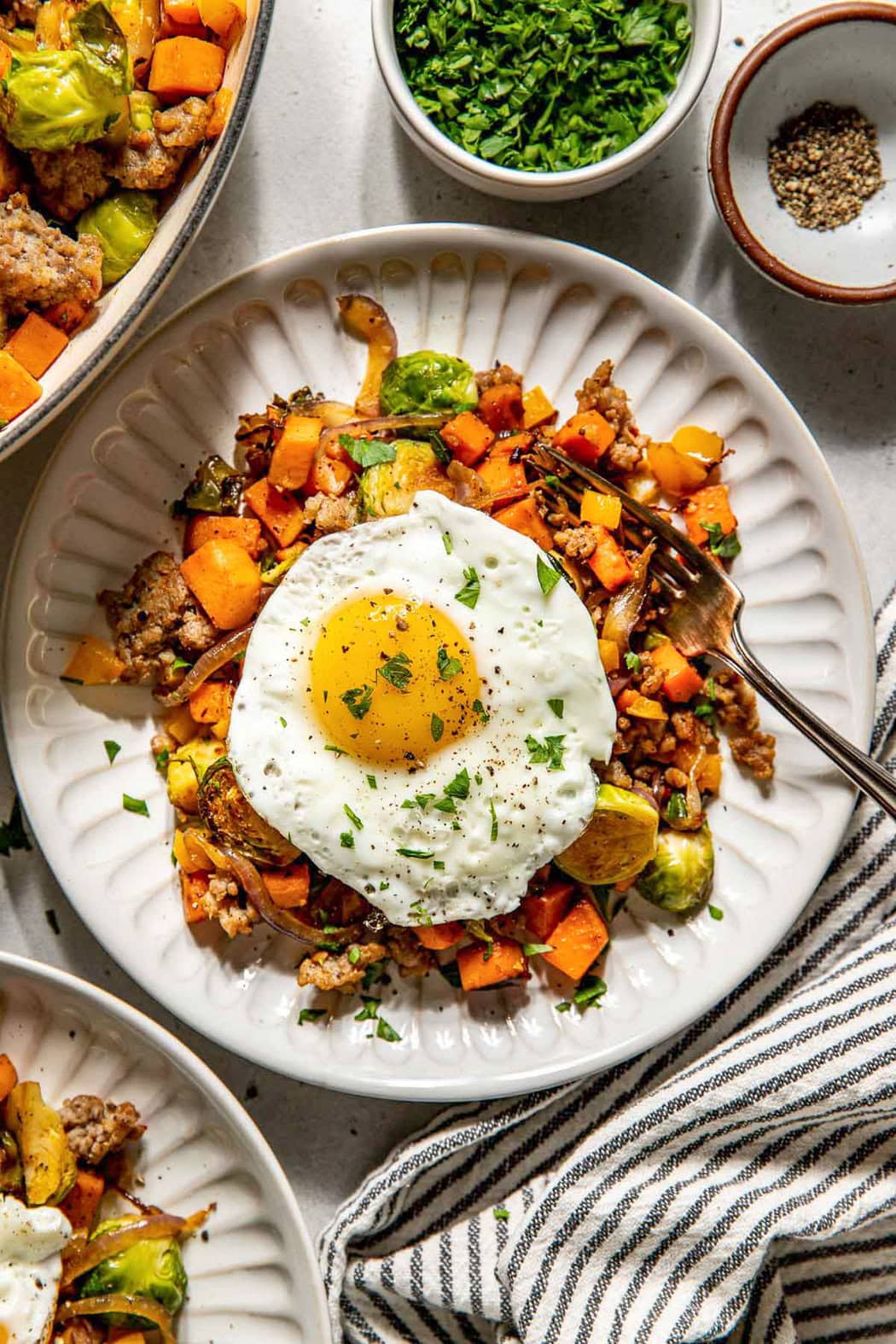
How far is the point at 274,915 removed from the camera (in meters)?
4.12

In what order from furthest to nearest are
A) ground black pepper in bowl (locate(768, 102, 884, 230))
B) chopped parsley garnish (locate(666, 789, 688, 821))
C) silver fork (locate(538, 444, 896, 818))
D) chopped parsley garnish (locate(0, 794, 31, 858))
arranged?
chopped parsley garnish (locate(0, 794, 31, 858))
ground black pepper in bowl (locate(768, 102, 884, 230))
chopped parsley garnish (locate(666, 789, 688, 821))
silver fork (locate(538, 444, 896, 818))

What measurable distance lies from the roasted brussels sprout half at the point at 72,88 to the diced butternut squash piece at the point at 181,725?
187 centimetres

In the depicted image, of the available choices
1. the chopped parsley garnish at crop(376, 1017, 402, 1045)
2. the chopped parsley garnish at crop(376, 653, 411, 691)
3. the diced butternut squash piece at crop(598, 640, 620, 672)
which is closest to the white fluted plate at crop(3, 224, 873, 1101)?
the chopped parsley garnish at crop(376, 1017, 402, 1045)

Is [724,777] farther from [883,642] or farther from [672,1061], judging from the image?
[672,1061]

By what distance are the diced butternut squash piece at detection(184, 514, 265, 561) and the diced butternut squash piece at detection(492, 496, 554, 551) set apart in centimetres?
83

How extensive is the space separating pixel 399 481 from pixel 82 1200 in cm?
274

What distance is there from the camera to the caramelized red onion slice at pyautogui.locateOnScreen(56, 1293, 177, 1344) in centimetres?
411

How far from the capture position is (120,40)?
369 cm

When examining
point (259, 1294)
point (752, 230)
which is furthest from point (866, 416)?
point (259, 1294)

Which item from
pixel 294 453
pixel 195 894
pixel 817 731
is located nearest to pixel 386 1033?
pixel 195 894

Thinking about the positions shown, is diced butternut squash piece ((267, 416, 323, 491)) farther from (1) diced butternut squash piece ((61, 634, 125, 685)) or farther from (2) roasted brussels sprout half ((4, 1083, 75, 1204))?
(2) roasted brussels sprout half ((4, 1083, 75, 1204))

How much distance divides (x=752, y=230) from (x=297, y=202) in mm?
1648

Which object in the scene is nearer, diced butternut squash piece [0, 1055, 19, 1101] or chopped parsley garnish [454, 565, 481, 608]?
chopped parsley garnish [454, 565, 481, 608]

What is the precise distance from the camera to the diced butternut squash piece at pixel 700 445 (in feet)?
13.6
